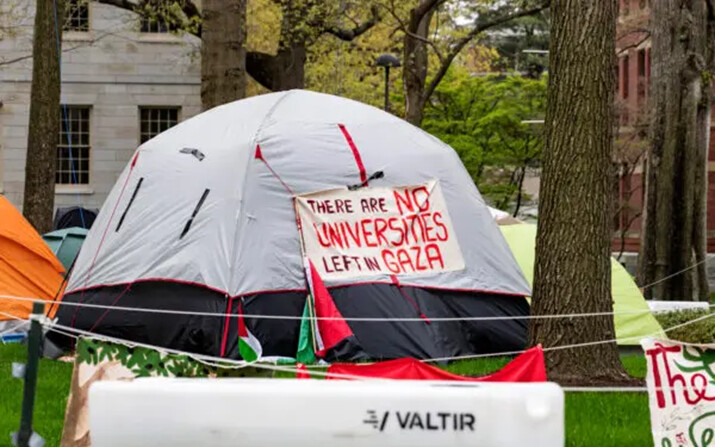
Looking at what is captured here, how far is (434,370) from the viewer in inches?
321

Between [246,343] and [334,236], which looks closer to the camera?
[246,343]

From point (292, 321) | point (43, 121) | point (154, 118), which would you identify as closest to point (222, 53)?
point (292, 321)

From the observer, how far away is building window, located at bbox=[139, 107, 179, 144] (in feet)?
140

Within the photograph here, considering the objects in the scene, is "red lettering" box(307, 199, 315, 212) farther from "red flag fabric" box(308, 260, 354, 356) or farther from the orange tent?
the orange tent

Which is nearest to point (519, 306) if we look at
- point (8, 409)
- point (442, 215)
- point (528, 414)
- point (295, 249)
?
point (442, 215)

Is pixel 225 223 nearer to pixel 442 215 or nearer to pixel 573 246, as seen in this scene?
pixel 442 215

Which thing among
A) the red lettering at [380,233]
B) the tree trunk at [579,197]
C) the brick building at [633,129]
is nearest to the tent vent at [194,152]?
the red lettering at [380,233]

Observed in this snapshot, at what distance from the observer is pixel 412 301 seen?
1402cm

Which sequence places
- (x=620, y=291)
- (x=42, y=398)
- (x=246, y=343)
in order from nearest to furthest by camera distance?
(x=42, y=398)
(x=246, y=343)
(x=620, y=291)

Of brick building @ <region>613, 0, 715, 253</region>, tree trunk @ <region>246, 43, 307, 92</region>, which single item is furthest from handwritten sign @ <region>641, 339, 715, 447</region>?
brick building @ <region>613, 0, 715, 253</region>

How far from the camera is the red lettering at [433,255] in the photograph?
564 inches

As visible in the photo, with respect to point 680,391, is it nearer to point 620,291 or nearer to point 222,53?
point 620,291

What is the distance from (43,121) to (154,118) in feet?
65.1

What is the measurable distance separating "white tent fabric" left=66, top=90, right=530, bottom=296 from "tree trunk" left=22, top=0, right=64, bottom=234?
8235mm
